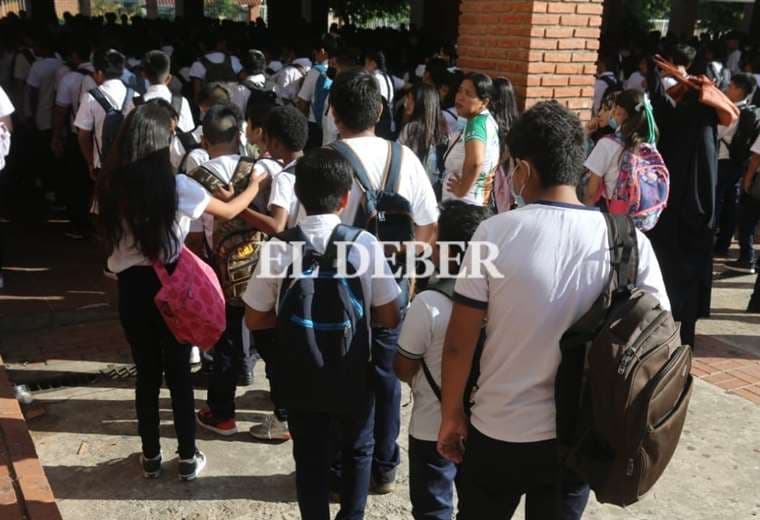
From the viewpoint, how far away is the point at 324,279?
101 inches

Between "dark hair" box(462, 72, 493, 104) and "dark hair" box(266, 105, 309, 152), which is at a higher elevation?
"dark hair" box(462, 72, 493, 104)

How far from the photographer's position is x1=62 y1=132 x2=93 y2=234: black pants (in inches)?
293

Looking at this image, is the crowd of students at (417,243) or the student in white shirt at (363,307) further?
the student in white shirt at (363,307)

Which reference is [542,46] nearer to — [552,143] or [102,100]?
[102,100]

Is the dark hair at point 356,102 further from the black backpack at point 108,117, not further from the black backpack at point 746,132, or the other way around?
the black backpack at point 746,132

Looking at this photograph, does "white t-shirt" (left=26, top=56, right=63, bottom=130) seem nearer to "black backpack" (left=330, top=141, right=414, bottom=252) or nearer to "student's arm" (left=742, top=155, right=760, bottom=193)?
"black backpack" (left=330, top=141, right=414, bottom=252)

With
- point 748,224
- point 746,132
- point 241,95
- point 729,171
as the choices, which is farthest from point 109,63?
point 748,224

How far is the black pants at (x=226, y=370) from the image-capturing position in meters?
3.88

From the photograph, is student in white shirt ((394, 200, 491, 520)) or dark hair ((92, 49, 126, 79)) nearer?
student in white shirt ((394, 200, 491, 520))

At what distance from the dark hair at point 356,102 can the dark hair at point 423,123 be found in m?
2.11

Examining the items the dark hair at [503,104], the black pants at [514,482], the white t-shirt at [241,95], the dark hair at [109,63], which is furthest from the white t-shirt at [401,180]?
the white t-shirt at [241,95]

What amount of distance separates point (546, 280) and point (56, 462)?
→ 2.83 metres

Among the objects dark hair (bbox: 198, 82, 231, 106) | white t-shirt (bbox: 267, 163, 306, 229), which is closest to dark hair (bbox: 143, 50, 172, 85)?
dark hair (bbox: 198, 82, 231, 106)

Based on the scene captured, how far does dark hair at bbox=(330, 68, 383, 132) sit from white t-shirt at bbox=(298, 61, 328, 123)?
16.0 feet
